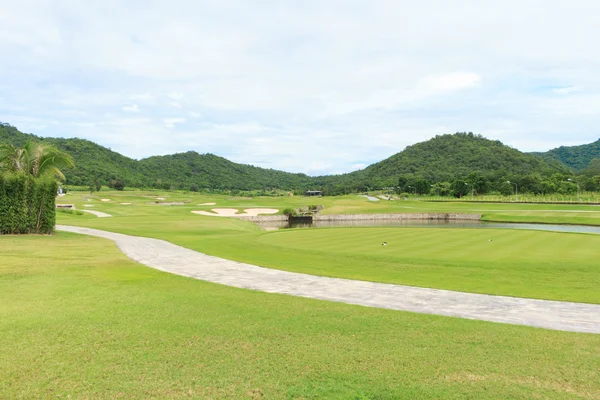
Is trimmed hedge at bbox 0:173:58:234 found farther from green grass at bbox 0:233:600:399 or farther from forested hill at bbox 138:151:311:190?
forested hill at bbox 138:151:311:190

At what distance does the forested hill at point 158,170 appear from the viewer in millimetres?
100125

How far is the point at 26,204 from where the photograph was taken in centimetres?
2031

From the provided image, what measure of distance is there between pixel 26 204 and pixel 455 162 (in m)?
145

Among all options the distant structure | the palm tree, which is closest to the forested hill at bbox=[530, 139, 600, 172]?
Result: the distant structure

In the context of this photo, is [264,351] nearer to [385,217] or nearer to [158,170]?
[385,217]

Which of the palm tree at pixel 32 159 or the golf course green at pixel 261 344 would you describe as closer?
A: the golf course green at pixel 261 344

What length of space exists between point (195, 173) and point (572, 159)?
156 m

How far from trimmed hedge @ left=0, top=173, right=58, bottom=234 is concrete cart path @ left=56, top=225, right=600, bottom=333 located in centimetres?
1129

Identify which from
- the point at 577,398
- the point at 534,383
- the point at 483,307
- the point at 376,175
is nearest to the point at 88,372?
the point at 534,383

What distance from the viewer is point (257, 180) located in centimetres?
16362

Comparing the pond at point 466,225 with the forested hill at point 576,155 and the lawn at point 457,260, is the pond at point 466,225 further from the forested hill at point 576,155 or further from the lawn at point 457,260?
the forested hill at point 576,155

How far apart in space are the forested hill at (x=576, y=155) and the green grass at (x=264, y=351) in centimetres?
18046

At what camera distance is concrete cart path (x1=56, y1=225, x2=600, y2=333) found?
7359 mm

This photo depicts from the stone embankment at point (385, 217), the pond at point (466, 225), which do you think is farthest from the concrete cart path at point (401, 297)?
the stone embankment at point (385, 217)
